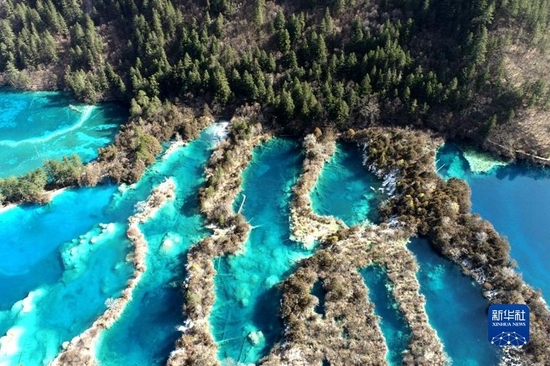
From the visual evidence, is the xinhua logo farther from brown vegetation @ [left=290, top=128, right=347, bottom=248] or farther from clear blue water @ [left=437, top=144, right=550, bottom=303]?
brown vegetation @ [left=290, top=128, right=347, bottom=248]

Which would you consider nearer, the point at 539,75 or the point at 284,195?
the point at 284,195

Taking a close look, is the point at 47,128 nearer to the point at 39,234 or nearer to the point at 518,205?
the point at 39,234

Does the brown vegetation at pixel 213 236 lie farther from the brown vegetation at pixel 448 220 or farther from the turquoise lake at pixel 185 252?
the brown vegetation at pixel 448 220

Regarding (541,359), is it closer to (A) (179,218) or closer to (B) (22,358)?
(A) (179,218)

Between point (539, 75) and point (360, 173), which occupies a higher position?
point (539, 75)

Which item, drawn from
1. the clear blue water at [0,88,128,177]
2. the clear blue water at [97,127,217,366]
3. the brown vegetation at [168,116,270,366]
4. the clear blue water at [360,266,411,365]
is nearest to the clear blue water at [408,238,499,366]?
the clear blue water at [360,266,411,365]

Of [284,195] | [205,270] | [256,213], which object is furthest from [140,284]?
[284,195]
